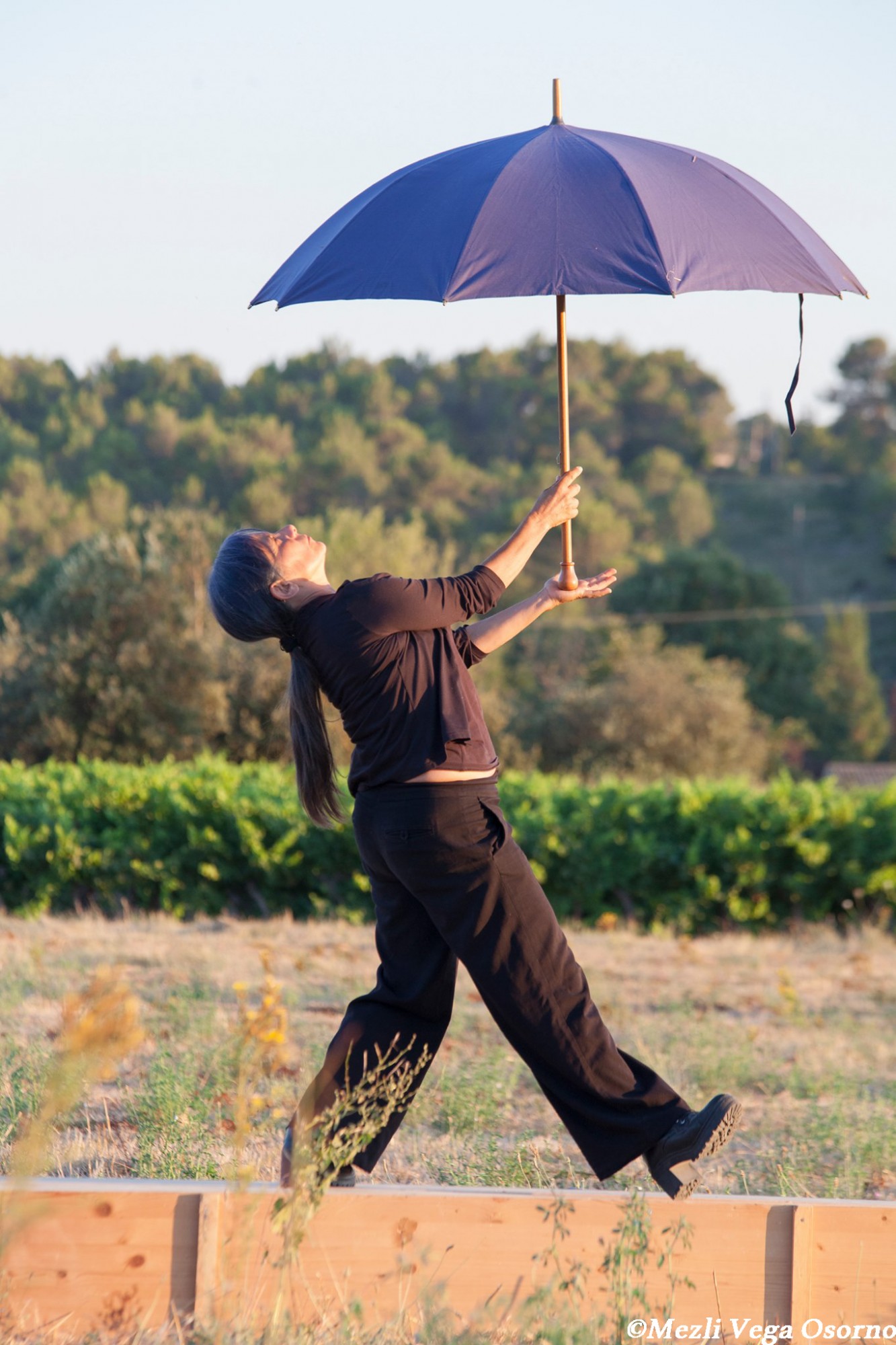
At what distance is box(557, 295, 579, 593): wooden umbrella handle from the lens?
10.5 feet

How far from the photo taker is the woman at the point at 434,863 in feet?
8.97

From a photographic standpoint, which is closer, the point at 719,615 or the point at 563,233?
the point at 563,233

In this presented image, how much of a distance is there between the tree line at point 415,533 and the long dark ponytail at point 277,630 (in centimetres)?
1036

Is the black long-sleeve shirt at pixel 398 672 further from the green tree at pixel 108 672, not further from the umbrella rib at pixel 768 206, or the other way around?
the green tree at pixel 108 672

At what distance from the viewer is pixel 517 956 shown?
2.74m

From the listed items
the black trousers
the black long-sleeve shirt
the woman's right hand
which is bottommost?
the black trousers

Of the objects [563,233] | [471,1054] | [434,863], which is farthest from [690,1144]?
[471,1054]

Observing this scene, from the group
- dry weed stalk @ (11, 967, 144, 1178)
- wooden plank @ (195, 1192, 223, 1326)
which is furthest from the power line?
dry weed stalk @ (11, 967, 144, 1178)

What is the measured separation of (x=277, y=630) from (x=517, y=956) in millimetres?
934

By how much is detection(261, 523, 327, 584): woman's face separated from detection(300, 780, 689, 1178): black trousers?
0.54m

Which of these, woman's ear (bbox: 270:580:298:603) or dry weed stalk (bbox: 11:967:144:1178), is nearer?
dry weed stalk (bbox: 11:967:144:1178)

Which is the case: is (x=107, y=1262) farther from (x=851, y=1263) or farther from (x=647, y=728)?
(x=647, y=728)

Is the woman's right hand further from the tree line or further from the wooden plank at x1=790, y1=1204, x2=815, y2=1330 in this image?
the tree line

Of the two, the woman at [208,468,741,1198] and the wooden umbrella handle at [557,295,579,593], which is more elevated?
the wooden umbrella handle at [557,295,579,593]
